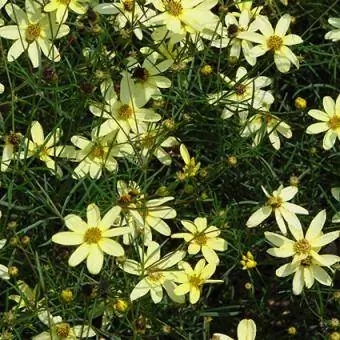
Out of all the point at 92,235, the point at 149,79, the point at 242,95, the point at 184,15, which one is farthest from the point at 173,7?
the point at 92,235

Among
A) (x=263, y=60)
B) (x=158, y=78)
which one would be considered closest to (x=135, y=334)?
(x=158, y=78)

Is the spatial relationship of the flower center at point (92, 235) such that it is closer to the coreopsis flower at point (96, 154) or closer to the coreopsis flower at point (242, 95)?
the coreopsis flower at point (96, 154)


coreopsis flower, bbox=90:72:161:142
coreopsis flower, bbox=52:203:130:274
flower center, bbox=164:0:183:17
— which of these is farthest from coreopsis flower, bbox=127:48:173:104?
coreopsis flower, bbox=52:203:130:274

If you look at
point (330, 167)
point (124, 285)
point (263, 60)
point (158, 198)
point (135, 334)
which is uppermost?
point (263, 60)

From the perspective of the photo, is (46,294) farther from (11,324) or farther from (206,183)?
(206,183)

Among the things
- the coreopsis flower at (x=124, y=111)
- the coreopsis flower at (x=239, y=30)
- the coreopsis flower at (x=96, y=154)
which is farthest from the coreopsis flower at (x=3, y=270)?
the coreopsis flower at (x=239, y=30)

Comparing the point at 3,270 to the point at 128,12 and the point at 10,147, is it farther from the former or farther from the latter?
the point at 128,12
